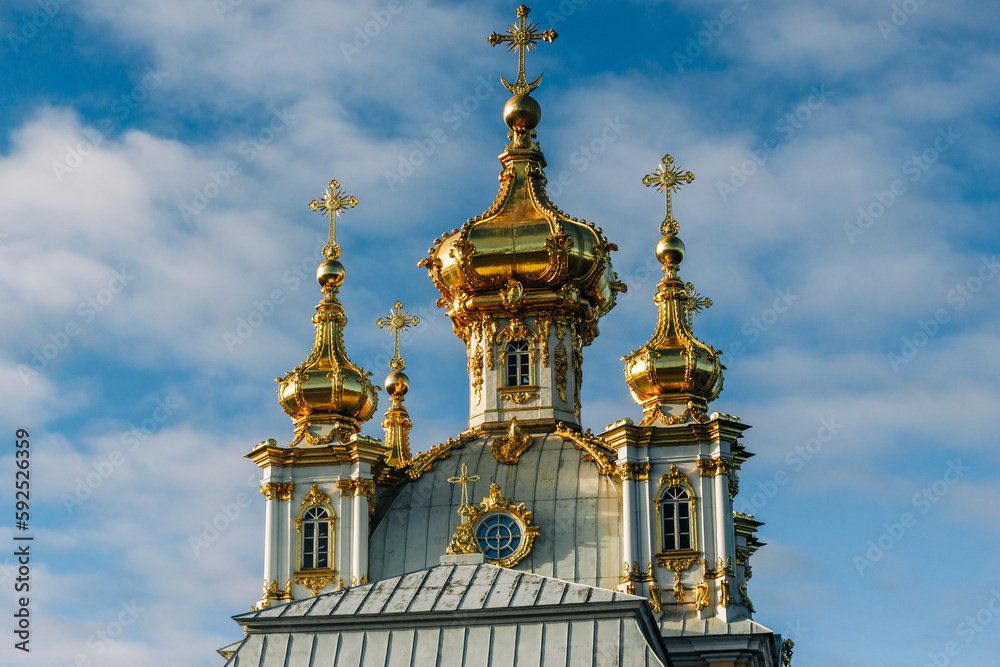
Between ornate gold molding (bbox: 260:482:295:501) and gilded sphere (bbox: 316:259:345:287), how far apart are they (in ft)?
19.8

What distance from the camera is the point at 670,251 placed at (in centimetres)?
5119

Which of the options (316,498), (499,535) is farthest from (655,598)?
(316,498)

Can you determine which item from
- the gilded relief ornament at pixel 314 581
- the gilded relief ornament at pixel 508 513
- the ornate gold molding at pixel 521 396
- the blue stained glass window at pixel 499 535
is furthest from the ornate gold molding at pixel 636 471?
the gilded relief ornament at pixel 314 581

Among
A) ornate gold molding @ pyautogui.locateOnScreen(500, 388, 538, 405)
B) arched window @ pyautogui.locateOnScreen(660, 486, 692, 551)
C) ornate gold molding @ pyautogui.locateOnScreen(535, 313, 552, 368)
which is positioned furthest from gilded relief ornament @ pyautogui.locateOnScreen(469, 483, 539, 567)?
ornate gold molding @ pyautogui.locateOnScreen(535, 313, 552, 368)

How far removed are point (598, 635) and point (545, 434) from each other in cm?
1859

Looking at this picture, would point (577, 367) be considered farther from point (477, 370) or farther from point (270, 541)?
point (270, 541)

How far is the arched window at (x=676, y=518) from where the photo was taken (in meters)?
46.5

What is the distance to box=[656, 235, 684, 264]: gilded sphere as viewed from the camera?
2015 inches

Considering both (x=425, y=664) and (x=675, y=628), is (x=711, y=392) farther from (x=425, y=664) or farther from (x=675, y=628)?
(x=425, y=664)

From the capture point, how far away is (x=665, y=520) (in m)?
46.7

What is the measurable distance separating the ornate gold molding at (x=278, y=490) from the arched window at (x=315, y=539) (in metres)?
0.65

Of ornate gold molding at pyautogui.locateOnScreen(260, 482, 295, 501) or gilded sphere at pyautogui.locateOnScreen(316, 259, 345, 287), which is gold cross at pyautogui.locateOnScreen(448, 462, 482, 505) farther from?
gilded sphere at pyautogui.locateOnScreen(316, 259, 345, 287)

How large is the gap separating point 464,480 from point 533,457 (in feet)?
18.8

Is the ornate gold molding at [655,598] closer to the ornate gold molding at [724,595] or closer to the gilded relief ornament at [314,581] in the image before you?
the ornate gold molding at [724,595]
